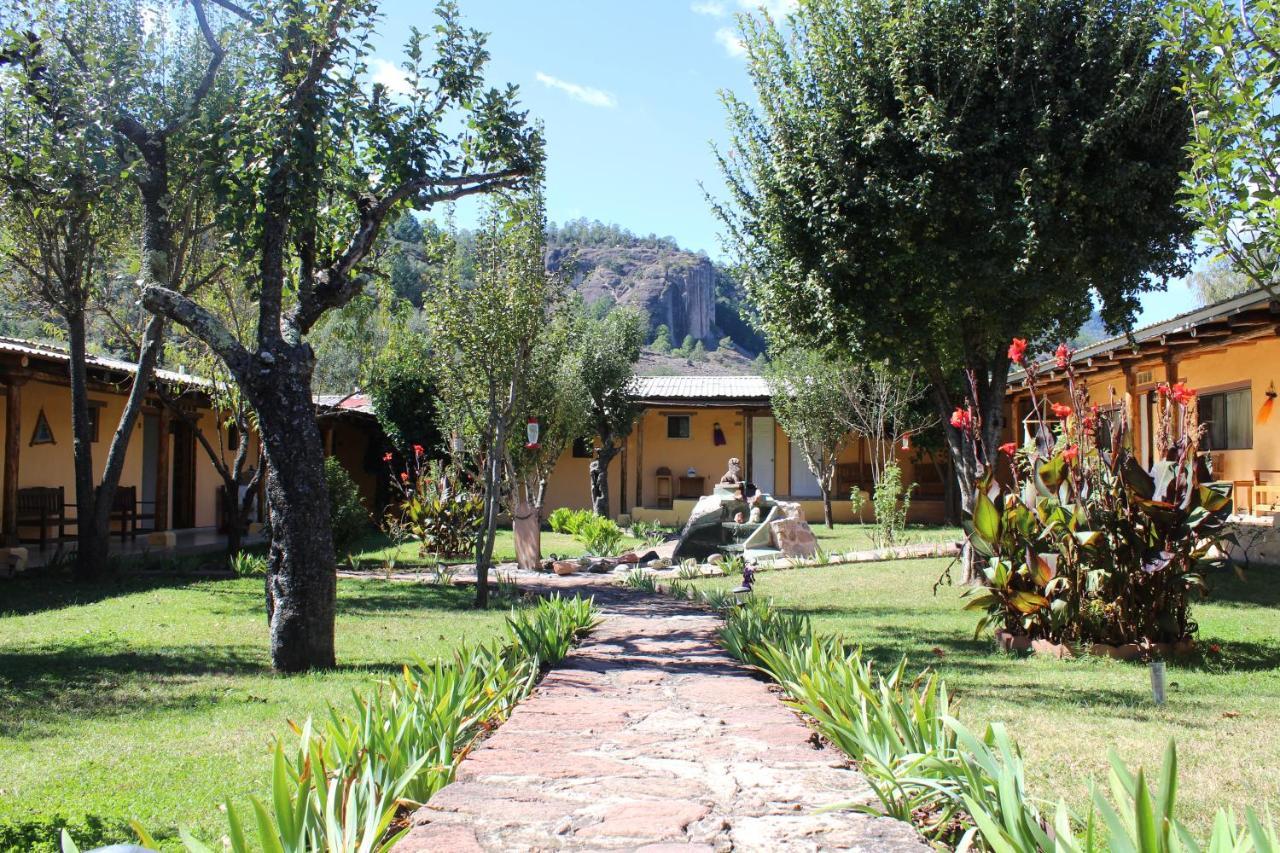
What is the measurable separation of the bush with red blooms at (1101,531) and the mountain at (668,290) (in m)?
68.2

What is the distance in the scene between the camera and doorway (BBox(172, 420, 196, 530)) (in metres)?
18.3

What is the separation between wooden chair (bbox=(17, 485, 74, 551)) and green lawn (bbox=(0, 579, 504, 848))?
2900mm

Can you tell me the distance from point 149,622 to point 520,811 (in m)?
6.49

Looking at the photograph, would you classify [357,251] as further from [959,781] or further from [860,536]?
[860,536]

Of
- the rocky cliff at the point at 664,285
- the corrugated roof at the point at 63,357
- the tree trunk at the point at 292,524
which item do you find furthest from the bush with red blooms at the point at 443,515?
the rocky cliff at the point at 664,285

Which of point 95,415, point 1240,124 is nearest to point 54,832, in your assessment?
point 1240,124

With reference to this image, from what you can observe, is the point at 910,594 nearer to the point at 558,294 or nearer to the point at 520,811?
the point at 558,294

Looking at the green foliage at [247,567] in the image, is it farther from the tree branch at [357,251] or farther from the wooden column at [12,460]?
the tree branch at [357,251]

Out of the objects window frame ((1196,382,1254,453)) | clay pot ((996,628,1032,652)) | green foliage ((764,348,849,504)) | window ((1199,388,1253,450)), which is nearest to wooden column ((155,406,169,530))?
green foliage ((764,348,849,504))

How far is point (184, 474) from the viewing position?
1836 cm

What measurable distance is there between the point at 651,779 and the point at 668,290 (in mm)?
83136

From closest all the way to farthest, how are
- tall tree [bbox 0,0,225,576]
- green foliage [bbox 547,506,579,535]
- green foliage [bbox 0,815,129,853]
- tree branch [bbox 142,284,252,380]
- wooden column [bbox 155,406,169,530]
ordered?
green foliage [bbox 0,815,129,853]
tree branch [bbox 142,284,252,380]
tall tree [bbox 0,0,225,576]
wooden column [bbox 155,406,169,530]
green foliage [bbox 547,506,579,535]

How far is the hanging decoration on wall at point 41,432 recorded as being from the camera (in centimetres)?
1379

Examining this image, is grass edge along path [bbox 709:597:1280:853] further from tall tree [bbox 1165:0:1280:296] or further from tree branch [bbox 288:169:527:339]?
tree branch [bbox 288:169:527:339]
